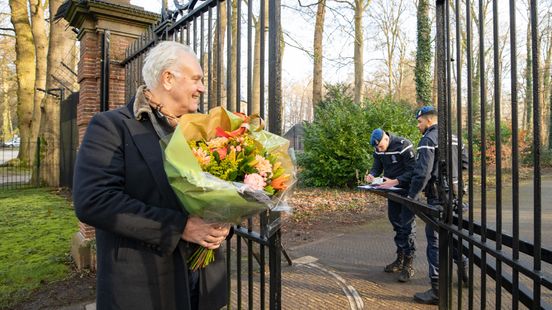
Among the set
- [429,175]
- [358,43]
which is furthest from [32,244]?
[358,43]

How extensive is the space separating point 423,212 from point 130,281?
2.40m

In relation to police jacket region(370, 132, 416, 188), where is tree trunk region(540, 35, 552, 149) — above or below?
above

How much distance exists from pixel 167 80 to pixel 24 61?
1743cm

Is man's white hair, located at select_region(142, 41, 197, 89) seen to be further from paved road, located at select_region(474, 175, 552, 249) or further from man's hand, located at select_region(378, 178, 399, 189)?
paved road, located at select_region(474, 175, 552, 249)

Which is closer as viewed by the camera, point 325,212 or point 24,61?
point 325,212

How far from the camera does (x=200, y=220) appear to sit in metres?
1.84

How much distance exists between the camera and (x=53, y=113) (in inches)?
547

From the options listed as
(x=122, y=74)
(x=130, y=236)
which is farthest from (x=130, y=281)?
(x=122, y=74)

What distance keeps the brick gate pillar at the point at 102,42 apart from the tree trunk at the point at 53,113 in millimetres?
9255

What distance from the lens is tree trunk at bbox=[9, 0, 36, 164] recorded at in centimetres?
1530

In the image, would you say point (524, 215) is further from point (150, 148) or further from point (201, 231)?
point (150, 148)

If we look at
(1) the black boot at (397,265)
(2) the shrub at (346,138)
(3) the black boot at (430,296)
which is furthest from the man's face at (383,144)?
(2) the shrub at (346,138)

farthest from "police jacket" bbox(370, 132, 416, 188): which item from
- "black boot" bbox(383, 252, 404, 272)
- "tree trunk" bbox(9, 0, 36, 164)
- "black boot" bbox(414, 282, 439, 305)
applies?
"tree trunk" bbox(9, 0, 36, 164)

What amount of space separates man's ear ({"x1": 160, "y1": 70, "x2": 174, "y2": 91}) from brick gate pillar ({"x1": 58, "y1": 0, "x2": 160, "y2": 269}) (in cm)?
366
